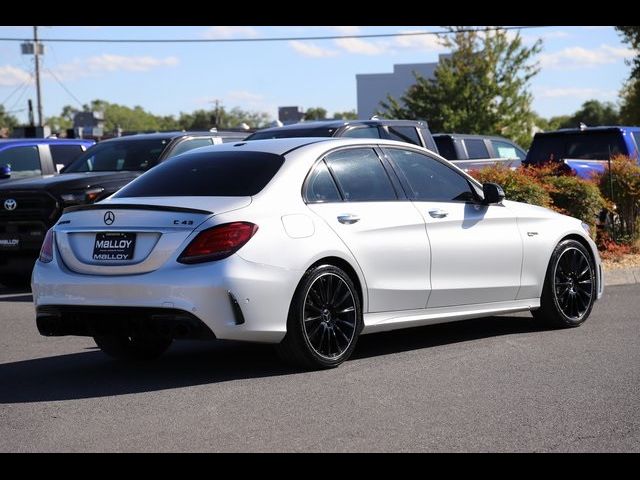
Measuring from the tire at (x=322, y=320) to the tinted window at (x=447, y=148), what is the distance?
13.5 metres

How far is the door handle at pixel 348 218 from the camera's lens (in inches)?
310

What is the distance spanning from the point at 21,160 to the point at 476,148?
30.8ft

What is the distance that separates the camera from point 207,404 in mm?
6645

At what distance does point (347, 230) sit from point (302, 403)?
5.37 ft

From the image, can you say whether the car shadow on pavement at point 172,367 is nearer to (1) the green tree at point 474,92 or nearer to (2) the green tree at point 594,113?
(1) the green tree at point 474,92

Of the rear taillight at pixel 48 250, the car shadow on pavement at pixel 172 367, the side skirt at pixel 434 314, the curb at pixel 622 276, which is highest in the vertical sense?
the rear taillight at pixel 48 250

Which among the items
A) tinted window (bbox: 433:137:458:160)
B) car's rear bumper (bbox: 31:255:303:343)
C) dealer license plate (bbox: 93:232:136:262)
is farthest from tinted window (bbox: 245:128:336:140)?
tinted window (bbox: 433:137:458:160)

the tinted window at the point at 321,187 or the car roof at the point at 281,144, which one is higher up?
the car roof at the point at 281,144

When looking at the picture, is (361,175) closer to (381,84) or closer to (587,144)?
(587,144)

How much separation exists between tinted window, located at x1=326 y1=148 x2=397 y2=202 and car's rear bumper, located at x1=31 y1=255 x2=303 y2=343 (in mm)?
1089

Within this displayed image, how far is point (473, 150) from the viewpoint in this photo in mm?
21734

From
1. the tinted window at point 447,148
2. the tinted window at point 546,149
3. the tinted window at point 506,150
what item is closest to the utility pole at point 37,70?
the tinted window at point 506,150
